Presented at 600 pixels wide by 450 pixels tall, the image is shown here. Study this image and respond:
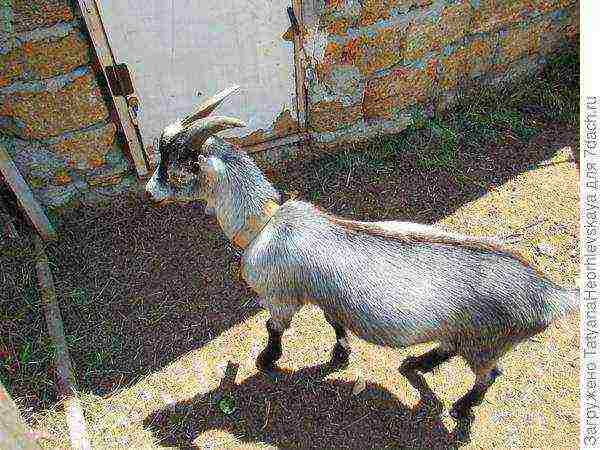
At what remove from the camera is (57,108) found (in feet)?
13.3

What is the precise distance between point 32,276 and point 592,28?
16.1 ft

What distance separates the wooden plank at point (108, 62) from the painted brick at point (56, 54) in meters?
0.11

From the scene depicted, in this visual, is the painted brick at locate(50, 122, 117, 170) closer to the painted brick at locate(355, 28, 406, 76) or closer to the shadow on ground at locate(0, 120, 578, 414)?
the shadow on ground at locate(0, 120, 578, 414)

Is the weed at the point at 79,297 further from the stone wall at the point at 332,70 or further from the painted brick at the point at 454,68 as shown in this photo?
the painted brick at the point at 454,68

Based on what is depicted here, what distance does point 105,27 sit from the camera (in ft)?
12.4

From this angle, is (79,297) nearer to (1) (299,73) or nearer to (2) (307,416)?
(2) (307,416)

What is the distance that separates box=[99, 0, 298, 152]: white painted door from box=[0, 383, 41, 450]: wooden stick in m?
2.57

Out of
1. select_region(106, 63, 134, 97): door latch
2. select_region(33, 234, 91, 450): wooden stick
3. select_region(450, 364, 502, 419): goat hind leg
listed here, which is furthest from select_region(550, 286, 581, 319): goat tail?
select_region(106, 63, 134, 97): door latch

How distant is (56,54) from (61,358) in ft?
7.16

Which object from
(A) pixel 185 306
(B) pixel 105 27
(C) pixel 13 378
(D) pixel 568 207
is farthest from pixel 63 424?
(D) pixel 568 207

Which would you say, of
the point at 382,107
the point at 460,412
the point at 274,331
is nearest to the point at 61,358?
the point at 274,331

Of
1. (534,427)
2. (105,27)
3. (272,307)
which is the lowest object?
(534,427)

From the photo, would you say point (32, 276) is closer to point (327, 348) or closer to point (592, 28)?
point (327, 348)

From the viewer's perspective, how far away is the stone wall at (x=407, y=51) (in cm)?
435
